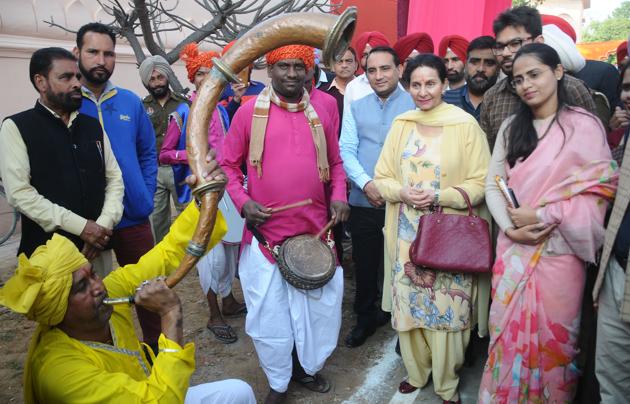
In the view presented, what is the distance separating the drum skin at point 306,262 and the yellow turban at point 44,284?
4.07 ft

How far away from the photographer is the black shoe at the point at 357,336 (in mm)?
3744

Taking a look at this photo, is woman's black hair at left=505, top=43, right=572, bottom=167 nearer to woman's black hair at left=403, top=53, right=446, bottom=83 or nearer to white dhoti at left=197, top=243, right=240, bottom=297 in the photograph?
woman's black hair at left=403, top=53, right=446, bottom=83

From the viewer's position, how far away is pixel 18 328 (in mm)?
4109

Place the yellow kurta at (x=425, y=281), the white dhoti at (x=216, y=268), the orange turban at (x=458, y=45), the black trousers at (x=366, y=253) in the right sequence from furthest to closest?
the orange turban at (x=458, y=45)
the white dhoti at (x=216, y=268)
the black trousers at (x=366, y=253)
the yellow kurta at (x=425, y=281)

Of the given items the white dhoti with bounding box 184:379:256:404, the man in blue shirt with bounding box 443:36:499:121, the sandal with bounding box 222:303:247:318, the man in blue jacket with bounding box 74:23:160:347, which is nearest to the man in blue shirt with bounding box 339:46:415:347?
the man in blue shirt with bounding box 443:36:499:121

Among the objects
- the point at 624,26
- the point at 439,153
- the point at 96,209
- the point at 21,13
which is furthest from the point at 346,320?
the point at 624,26

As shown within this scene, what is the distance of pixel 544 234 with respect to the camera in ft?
8.27

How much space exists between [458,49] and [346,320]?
105 inches

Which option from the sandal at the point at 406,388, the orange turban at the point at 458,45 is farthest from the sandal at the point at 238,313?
the orange turban at the point at 458,45

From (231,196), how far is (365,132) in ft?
4.11

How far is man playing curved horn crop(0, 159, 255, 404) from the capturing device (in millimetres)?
1713

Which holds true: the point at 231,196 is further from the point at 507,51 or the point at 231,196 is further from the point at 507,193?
the point at 507,51

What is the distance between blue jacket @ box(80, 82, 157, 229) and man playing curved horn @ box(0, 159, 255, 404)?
4.34 ft

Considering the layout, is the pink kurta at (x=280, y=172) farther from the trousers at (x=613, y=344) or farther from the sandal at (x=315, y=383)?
the trousers at (x=613, y=344)
